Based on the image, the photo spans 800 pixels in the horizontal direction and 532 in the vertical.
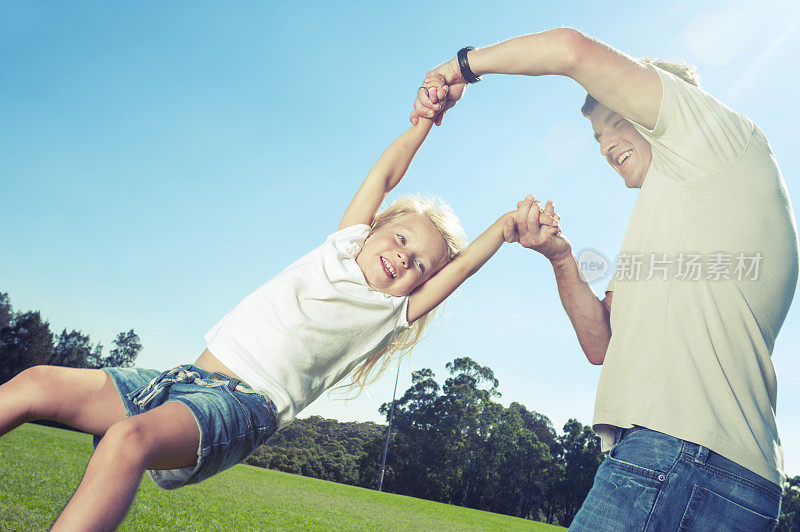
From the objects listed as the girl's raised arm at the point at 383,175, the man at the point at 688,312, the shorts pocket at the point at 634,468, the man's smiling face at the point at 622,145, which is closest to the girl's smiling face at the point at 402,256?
the girl's raised arm at the point at 383,175

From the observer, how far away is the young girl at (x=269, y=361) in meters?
1.61

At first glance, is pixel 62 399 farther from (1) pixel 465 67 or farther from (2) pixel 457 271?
(1) pixel 465 67

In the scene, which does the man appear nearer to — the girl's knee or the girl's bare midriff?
the girl's knee

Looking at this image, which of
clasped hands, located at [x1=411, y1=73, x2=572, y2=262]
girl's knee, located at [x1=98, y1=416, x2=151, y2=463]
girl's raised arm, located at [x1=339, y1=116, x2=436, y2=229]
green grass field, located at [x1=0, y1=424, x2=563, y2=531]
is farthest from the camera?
green grass field, located at [x1=0, y1=424, x2=563, y2=531]

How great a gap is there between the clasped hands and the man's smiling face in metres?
0.34

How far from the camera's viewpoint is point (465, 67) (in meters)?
2.54

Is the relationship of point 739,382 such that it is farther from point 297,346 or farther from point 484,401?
point 484,401

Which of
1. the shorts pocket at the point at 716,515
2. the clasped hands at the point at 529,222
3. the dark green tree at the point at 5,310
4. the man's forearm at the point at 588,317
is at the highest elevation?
the clasped hands at the point at 529,222

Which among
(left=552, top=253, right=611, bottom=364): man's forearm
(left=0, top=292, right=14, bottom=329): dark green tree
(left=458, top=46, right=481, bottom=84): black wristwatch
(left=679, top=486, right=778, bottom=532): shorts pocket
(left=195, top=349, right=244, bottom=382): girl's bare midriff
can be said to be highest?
(left=458, top=46, right=481, bottom=84): black wristwatch

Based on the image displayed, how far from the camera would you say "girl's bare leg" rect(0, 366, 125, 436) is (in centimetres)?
187

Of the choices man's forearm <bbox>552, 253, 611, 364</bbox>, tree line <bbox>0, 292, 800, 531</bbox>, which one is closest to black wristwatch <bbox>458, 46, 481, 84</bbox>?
man's forearm <bbox>552, 253, 611, 364</bbox>

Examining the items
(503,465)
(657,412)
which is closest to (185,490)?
(657,412)

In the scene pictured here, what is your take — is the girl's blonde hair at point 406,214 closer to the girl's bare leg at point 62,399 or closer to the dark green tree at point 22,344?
the girl's bare leg at point 62,399

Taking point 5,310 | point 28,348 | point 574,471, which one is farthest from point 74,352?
point 574,471
